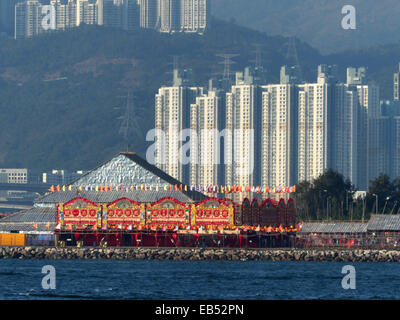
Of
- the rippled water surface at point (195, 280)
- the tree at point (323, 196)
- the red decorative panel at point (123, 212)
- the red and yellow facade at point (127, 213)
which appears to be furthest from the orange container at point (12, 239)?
the tree at point (323, 196)

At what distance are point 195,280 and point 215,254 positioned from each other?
25.7 m

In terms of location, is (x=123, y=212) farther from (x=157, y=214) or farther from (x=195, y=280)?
(x=195, y=280)

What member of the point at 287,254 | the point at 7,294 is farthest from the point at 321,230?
the point at 7,294

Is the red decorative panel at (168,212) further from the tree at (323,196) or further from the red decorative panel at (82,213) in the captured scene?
the tree at (323,196)

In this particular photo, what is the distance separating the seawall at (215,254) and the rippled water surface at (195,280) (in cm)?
346

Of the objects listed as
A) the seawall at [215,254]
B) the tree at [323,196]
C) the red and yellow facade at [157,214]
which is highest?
the tree at [323,196]

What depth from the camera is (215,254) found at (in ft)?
371

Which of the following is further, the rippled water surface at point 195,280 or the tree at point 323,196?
the tree at point 323,196

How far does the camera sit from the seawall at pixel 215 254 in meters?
113

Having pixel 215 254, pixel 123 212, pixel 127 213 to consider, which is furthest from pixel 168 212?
pixel 215 254

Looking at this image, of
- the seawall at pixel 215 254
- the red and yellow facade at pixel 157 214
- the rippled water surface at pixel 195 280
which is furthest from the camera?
the red and yellow facade at pixel 157 214

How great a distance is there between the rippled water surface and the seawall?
3.46 m

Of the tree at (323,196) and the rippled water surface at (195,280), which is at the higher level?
the tree at (323,196)

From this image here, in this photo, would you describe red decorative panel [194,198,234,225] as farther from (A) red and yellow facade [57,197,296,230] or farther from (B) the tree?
(B) the tree
